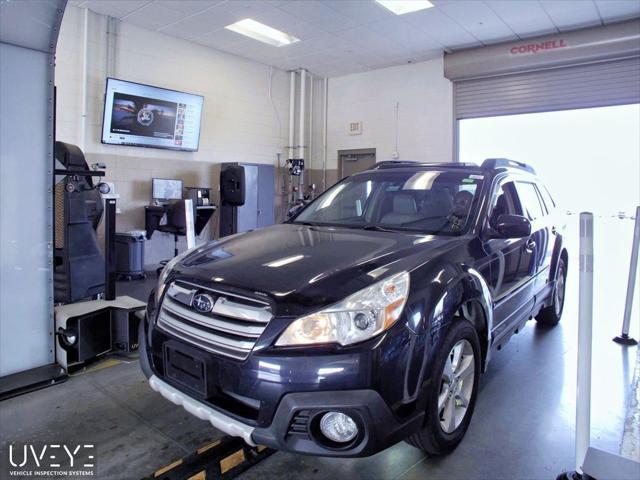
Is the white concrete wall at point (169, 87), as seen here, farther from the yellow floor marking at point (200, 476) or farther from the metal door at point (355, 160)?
the yellow floor marking at point (200, 476)

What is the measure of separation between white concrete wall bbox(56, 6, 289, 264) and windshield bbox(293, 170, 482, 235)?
4.58 meters

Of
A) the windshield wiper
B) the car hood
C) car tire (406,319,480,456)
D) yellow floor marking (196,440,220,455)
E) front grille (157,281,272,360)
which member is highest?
the windshield wiper

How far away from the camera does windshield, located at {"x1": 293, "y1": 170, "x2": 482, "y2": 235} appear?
248cm

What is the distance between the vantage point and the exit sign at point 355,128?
30.0 ft

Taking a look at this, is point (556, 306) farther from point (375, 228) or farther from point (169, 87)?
point (169, 87)

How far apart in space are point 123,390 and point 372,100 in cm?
761

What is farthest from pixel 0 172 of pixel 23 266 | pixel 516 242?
pixel 516 242

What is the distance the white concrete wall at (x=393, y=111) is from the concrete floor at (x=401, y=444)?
215 inches

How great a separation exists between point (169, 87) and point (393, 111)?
4120 mm

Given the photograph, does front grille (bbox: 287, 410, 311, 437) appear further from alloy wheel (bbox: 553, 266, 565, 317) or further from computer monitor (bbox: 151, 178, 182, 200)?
computer monitor (bbox: 151, 178, 182, 200)

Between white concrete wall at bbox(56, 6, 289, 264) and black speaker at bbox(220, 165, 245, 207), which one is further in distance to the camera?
black speaker at bbox(220, 165, 245, 207)

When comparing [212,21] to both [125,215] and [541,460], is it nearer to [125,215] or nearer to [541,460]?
[125,215]

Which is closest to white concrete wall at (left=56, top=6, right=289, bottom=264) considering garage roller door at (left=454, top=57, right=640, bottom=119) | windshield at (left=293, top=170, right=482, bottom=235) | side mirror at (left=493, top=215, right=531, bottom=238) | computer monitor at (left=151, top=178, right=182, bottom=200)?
computer monitor at (left=151, top=178, right=182, bottom=200)

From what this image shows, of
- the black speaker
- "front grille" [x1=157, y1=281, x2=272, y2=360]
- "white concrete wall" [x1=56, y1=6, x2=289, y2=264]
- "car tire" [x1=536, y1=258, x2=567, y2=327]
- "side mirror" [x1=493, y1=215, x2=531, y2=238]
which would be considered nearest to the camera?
"front grille" [x1=157, y1=281, x2=272, y2=360]
